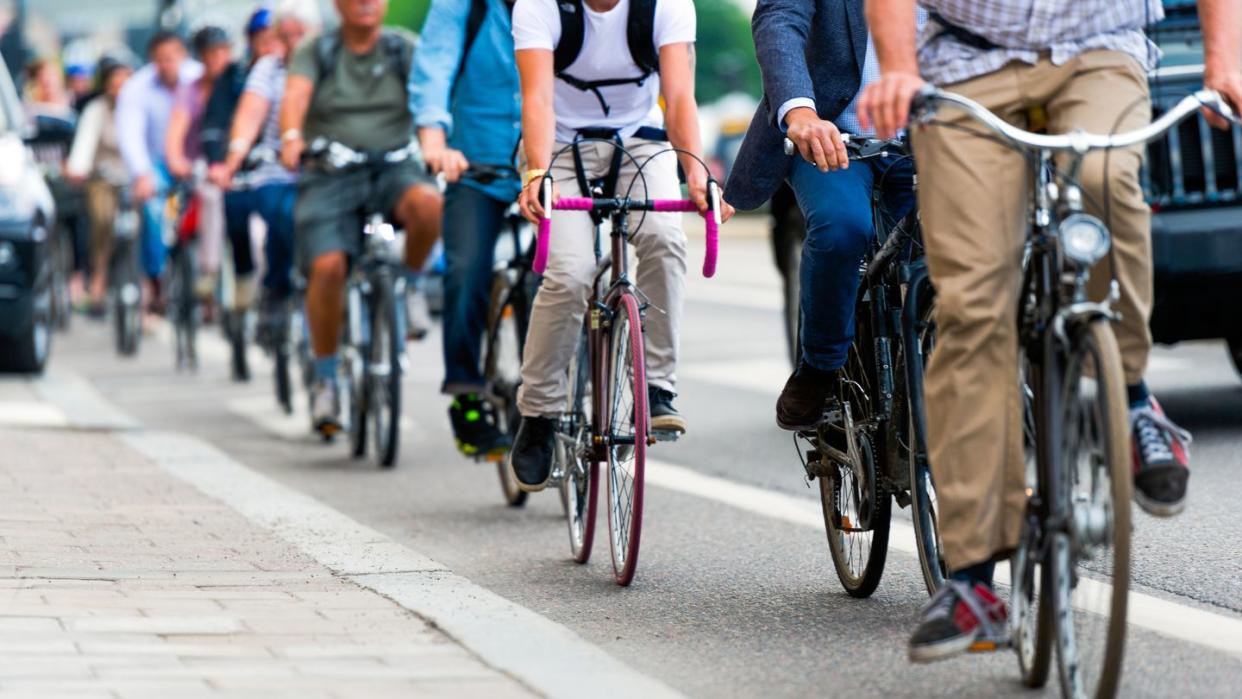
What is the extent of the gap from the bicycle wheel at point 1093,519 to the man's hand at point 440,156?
11.9 ft

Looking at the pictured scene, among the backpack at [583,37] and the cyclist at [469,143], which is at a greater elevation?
the backpack at [583,37]

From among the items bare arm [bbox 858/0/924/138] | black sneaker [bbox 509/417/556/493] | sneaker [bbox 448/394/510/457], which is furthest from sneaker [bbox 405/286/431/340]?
bare arm [bbox 858/0/924/138]

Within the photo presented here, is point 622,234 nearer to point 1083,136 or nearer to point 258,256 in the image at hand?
point 1083,136

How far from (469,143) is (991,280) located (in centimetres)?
382

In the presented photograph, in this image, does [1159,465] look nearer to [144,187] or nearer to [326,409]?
[326,409]

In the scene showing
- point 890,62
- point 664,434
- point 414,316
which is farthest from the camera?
point 414,316

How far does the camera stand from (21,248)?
12547mm

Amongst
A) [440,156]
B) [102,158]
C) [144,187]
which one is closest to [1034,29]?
[440,156]

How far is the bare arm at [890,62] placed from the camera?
4227 millimetres

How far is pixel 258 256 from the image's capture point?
1310 cm

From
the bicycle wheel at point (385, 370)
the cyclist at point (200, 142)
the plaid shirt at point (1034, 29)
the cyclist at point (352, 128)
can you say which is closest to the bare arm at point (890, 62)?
the plaid shirt at point (1034, 29)

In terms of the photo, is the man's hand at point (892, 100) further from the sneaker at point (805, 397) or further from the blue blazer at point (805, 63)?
the sneaker at point (805, 397)

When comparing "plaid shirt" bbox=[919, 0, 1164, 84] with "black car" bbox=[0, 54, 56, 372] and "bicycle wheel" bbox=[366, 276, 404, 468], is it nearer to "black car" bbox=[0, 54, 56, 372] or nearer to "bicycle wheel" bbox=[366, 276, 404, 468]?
"bicycle wheel" bbox=[366, 276, 404, 468]

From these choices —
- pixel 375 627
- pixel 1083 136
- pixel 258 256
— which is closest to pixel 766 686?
pixel 375 627
